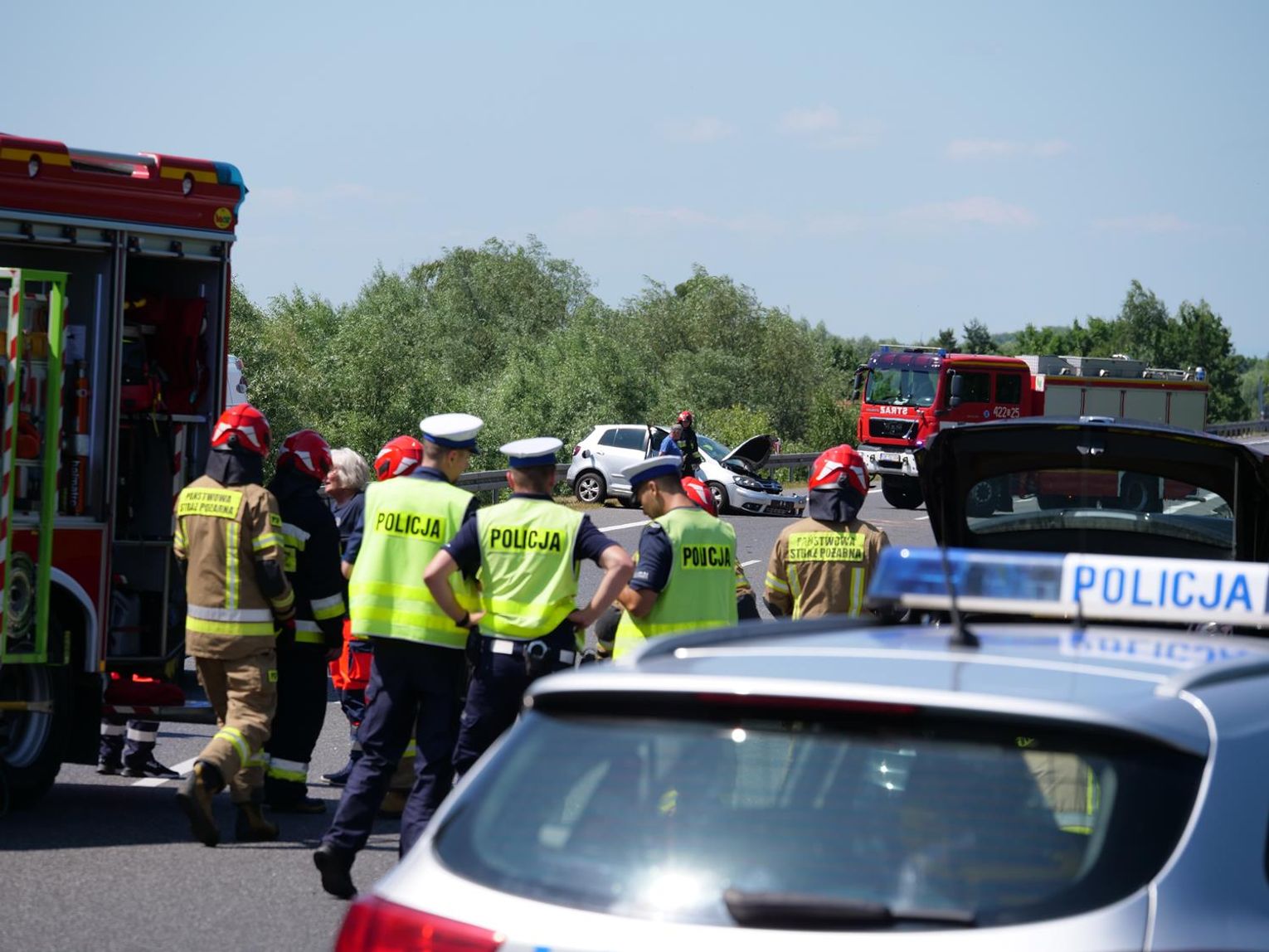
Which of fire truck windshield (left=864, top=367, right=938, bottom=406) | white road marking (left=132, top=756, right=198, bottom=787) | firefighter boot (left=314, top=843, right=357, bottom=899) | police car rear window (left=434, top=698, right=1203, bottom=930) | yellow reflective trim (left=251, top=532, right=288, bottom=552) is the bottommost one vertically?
white road marking (left=132, top=756, right=198, bottom=787)

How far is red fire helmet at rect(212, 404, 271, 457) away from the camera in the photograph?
7.53m

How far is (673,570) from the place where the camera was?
6.71 metres

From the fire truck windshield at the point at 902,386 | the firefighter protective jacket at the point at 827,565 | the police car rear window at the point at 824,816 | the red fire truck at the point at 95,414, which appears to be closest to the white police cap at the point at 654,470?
the firefighter protective jacket at the point at 827,565

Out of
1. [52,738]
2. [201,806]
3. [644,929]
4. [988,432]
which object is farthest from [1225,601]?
[52,738]

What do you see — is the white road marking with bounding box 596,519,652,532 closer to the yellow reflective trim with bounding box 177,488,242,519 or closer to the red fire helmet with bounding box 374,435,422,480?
the red fire helmet with bounding box 374,435,422,480

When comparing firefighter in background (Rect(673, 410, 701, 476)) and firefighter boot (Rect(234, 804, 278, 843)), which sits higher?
firefighter in background (Rect(673, 410, 701, 476))

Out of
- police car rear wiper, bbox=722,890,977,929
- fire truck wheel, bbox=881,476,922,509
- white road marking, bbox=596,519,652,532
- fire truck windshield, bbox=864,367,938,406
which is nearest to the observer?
police car rear wiper, bbox=722,890,977,929

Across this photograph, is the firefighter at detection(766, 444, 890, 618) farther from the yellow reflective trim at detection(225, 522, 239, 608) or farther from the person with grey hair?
the yellow reflective trim at detection(225, 522, 239, 608)

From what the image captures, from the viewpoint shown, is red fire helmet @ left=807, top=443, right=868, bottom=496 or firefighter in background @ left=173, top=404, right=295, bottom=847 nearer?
firefighter in background @ left=173, top=404, right=295, bottom=847

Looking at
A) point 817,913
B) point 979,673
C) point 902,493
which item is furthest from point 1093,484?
point 902,493

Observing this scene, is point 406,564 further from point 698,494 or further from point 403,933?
point 403,933

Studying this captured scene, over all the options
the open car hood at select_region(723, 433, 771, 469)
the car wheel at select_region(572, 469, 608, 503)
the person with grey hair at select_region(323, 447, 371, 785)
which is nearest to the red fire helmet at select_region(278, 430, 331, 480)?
the person with grey hair at select_region(323, 447, 371, 785)

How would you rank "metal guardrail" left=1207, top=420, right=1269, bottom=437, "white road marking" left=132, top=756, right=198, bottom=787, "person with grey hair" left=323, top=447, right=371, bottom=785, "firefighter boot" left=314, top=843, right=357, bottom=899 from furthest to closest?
"metal guardrail" left=1207, top=420, right=1269, bottom=437
"white road marking" left=132, top=756, right=198, bottom=787
"person with grey hair" left=323, top=447, right=371, bottom=785
"firefighter boot" left=314, top=843, right=357, bottom=899

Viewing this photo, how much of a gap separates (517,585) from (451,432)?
29.0 inches
